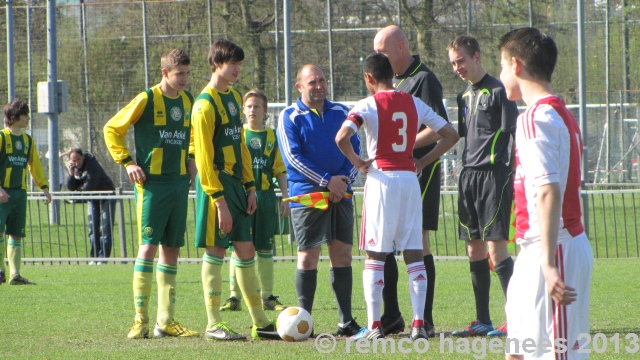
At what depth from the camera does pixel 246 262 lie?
696 cm

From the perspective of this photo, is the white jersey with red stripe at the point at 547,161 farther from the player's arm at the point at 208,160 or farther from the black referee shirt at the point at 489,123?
the player's arm at the point at 208,160

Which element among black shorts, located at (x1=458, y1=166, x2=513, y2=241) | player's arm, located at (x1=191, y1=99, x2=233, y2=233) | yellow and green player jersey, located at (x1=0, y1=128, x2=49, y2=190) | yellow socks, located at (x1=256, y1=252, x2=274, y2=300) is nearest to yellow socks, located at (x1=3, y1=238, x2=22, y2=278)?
yellow and green player jersey, located at (x1=0, y1=128, x2=49, y2=190)

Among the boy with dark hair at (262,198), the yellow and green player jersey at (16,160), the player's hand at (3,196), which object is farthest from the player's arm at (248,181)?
the yellow and green player jersey at (16,160)

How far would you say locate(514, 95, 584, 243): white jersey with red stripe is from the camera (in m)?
3.69

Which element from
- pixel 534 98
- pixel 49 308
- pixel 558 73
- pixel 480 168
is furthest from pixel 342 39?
pixel 534 98

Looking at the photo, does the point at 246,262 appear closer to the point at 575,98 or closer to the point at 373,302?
the point at 373,302

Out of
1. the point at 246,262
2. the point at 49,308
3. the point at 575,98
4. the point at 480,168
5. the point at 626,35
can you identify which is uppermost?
the point at 626,35

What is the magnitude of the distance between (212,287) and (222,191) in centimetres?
79

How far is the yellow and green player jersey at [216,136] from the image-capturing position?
259 inches

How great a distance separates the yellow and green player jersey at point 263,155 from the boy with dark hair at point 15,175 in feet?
12.5

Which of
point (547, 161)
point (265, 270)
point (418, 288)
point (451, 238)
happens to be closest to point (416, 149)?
point (418, 288)

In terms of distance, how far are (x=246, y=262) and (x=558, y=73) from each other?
16.4m

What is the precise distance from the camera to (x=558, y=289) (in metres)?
3.59

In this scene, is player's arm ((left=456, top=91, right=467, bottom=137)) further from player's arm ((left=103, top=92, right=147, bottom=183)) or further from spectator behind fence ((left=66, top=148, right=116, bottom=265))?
spectator behind fence ((left=66, top=148, right=116, bottom=265))
